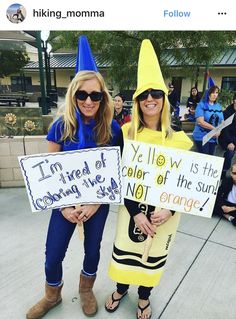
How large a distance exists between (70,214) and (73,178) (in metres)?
0.23

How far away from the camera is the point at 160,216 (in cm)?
178

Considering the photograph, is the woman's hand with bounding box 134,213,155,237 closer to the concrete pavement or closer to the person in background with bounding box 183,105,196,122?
the concrete pavement

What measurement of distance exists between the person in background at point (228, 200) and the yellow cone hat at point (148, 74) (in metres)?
2.34

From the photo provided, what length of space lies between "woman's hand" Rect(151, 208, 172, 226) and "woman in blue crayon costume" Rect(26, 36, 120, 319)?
1.16 feet

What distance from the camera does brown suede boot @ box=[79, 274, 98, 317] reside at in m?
2.11

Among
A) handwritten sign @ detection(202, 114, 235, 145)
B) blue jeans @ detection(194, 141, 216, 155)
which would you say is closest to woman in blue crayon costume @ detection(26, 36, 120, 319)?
handwritten sign @ detection(202, 114, 235, 145)

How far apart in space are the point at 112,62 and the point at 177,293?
17.8 ft

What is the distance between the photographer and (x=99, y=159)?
178 cm

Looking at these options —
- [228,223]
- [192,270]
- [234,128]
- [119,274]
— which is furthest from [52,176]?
[234,128]

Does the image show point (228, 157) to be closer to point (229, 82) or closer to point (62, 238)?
point (62, 238)

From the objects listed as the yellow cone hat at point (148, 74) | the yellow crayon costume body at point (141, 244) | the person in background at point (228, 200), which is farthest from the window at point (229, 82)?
the yellow crayon costume body at point (141, 244)
